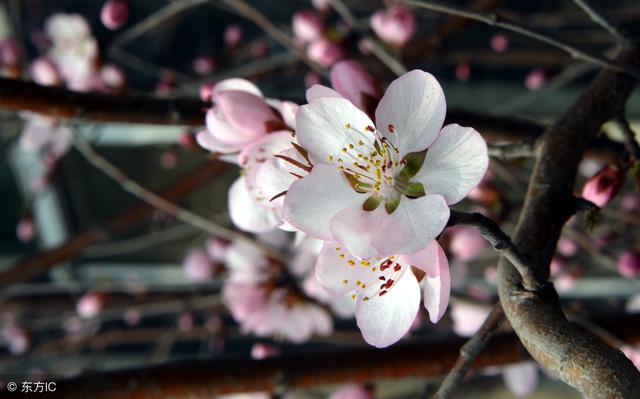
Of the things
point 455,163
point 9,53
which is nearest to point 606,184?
point 455,163

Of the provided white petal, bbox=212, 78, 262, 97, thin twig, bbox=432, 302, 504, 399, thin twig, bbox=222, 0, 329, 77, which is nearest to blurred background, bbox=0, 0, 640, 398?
thin twig, bbox=222, 0, 329, 77

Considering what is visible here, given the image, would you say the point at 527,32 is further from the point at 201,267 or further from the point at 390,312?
the point at 201,267

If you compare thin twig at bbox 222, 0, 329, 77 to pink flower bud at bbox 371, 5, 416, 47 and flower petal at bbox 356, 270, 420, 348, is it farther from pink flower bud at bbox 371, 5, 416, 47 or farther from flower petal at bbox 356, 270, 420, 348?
flower petal at bbox 356, 270, 420, 348

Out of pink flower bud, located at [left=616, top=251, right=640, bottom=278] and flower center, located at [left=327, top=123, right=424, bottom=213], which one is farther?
pink flower bud, located at [left=616, top=251, right=640, bottom=278]

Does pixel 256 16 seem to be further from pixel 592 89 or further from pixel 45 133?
pixel 45 133

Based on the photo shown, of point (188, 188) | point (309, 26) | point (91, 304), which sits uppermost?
point (309, 26)
